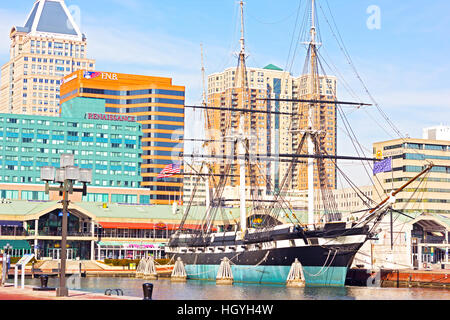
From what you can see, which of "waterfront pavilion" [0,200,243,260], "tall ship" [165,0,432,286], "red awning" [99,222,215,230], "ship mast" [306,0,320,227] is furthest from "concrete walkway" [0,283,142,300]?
"red awning" [99,222,215,230]

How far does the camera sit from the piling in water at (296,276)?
80.9 metres

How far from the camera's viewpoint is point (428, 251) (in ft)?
461

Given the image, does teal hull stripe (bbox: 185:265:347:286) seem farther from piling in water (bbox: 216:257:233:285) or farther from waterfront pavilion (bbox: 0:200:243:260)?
waterfront pavilion (bbox: 0:200:243:260)

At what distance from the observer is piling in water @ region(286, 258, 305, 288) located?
80875 mm

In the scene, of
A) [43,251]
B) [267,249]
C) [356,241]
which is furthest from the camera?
[43,251]

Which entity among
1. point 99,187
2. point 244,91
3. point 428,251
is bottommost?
point 428,251

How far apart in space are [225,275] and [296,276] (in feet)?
42.0

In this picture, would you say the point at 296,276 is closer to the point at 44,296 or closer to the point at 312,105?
the point at 312,105

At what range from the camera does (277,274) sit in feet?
290

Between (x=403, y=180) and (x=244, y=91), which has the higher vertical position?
(x=244, y=91)

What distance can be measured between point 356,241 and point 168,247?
52358 mm

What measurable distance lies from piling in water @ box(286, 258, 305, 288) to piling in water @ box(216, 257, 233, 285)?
35.7 feet
